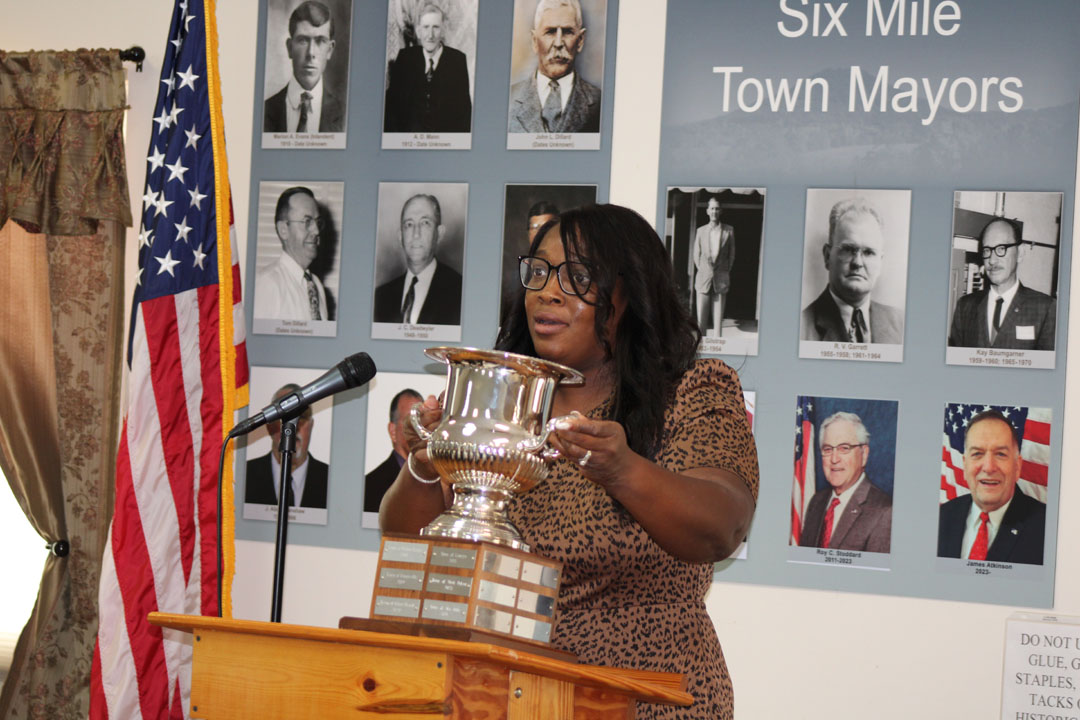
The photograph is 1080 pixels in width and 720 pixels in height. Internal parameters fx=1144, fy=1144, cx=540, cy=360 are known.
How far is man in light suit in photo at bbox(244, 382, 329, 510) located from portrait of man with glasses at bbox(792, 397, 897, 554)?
55.5 inches

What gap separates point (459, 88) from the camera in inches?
134

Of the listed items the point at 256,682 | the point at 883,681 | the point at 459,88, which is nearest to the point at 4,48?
the point at 459,88

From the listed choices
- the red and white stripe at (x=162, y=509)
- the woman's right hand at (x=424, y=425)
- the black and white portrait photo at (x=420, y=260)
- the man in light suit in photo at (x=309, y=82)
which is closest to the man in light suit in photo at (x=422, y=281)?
the black and white portrait photo at (x=420, y=260)

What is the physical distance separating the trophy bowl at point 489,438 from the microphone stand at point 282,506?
3.43ft

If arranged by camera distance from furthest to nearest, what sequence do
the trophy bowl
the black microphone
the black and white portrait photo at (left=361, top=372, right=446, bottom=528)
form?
the black and white portrait photo at (left=361, top=372, right=446, bottom=528), the black microphone, the trophy bowl

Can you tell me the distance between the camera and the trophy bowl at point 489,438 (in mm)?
1604

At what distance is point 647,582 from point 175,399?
5.93 feet

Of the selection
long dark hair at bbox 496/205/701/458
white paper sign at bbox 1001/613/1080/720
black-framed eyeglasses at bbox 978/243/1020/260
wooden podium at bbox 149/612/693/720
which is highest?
black-framed eyeglasses at bbox 978/243/1020/260

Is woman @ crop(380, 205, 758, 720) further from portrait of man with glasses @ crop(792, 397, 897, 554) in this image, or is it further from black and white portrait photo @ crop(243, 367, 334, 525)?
black and white portrait photo @ crop(243, 367, 334, 525)

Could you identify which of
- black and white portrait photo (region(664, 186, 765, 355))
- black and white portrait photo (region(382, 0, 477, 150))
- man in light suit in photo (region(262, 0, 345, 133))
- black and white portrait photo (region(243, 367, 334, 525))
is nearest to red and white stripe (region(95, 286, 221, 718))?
black and white portrait photo (region(243, 367, 334, 525))

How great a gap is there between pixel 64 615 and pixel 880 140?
2797mm

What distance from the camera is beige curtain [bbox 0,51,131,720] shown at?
3.51 meters

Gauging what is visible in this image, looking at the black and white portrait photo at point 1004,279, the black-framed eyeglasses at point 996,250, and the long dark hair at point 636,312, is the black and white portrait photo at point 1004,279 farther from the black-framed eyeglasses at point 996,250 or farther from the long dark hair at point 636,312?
the long dark hair at point 636,312

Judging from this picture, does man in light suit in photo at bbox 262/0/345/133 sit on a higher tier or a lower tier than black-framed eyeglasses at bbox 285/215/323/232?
higher
